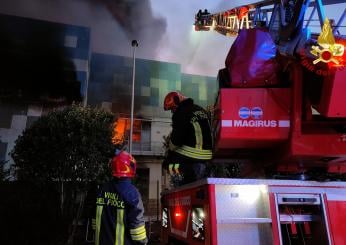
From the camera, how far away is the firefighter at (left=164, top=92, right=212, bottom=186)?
391 cm

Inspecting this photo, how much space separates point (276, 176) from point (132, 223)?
59.9 inches

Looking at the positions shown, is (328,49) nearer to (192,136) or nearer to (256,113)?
(256,113)

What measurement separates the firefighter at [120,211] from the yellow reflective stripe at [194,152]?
857 millimetres

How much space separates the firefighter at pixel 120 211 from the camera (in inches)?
122

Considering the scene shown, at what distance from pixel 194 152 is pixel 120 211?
47.1 inches

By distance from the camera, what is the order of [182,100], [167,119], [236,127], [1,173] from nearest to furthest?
[236,127]
[182,100]
[1,173]
[167,119]

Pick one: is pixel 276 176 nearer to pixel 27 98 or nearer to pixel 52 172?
pixel 52 172

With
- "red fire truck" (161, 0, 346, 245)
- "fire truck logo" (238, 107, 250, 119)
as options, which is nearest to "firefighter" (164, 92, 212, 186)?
"red fire truck" (161, 0, 346, 245)

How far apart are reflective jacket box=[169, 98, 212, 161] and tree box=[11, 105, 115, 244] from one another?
24.5 ft

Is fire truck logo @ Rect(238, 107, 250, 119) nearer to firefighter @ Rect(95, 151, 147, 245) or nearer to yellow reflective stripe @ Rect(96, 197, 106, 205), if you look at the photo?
firefighter @ Rect(95, 151, 147, 245)

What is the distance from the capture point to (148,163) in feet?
80.7

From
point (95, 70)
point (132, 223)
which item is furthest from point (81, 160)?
point (95, 70)

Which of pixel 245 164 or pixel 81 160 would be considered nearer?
pixel 245 164

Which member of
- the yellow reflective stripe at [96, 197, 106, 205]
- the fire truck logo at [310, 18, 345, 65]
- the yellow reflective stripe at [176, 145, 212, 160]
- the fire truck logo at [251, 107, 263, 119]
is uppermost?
the fire truck logo at [310, 18, 345, 65]
